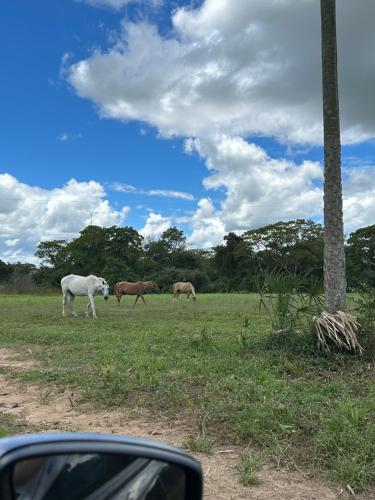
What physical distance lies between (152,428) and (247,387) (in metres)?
1.40

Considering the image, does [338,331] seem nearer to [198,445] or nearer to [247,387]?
[247,387]

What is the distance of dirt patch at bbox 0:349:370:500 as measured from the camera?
12.0 feet

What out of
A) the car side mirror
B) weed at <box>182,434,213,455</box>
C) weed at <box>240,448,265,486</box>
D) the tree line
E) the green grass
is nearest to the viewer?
the car side mirror

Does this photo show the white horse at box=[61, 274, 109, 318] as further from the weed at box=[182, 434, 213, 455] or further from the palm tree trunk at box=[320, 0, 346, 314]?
the weed at box=[182, 434, 213, 455]

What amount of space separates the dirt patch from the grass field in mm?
189

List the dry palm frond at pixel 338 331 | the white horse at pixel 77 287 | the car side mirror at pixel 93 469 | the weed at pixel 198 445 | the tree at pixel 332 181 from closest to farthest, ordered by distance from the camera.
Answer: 1. the car side mirror at pixel 93 469
2. the weed at pixel 198 445
3. the dry palm frond at pixel 338 331
4. the tree at pixel 332 181
5. the white horse at pixel 77 287

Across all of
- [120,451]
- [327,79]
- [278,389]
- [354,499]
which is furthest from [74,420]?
[327,79]

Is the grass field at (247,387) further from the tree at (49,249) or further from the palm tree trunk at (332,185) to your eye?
the tree at (49,249)

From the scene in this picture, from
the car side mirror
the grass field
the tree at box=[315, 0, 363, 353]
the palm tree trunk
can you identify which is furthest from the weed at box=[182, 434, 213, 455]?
the palm tree trunk

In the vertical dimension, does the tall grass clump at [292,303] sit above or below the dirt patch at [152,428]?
above

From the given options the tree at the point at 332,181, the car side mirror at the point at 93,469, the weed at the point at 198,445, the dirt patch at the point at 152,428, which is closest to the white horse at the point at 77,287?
the dirt patch at the point at 152,428

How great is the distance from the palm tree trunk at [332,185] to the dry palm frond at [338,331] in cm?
34

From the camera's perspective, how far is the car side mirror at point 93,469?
124 centimetres

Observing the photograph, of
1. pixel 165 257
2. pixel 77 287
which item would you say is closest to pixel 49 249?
pixel 165 257
